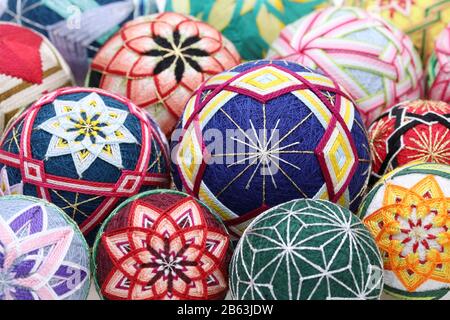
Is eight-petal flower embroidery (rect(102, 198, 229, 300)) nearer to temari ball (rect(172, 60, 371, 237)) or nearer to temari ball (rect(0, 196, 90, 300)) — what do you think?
temari ball (rect(0, 196, 90, 300))

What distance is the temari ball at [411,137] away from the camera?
8.07 feet

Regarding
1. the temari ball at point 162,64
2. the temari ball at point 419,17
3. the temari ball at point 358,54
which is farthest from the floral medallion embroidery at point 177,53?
the temari ball at point 419,17

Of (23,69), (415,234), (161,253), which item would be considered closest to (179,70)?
(23,69)

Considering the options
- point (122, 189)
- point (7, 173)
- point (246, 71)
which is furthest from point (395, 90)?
point (7, 173)

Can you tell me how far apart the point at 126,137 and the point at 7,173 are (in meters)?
0.41

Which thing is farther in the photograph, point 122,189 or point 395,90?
point 395,90

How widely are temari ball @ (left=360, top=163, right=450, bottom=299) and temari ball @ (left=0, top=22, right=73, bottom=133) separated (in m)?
1.37

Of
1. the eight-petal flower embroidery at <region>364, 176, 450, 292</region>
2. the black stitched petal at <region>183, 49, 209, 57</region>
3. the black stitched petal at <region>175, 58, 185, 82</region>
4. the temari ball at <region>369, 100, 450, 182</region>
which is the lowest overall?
the eight-petal flower embroidery at <region>364, 176, 450, 292</region>

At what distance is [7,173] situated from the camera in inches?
88.7

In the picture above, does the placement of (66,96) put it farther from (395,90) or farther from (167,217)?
(395,90)

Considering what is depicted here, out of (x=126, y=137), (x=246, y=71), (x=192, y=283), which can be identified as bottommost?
(x=192, y=283)

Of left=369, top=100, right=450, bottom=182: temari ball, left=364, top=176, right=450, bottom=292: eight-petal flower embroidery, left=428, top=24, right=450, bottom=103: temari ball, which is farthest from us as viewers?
left=428, top=24, right=450, bottom=103: temari ball

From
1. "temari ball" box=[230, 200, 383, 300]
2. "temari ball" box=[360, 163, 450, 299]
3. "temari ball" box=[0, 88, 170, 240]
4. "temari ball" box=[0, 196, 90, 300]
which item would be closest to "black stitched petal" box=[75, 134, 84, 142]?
"temari ball" box=[0, 88, 170, 240]

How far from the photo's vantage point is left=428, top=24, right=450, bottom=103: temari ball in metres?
2.97
